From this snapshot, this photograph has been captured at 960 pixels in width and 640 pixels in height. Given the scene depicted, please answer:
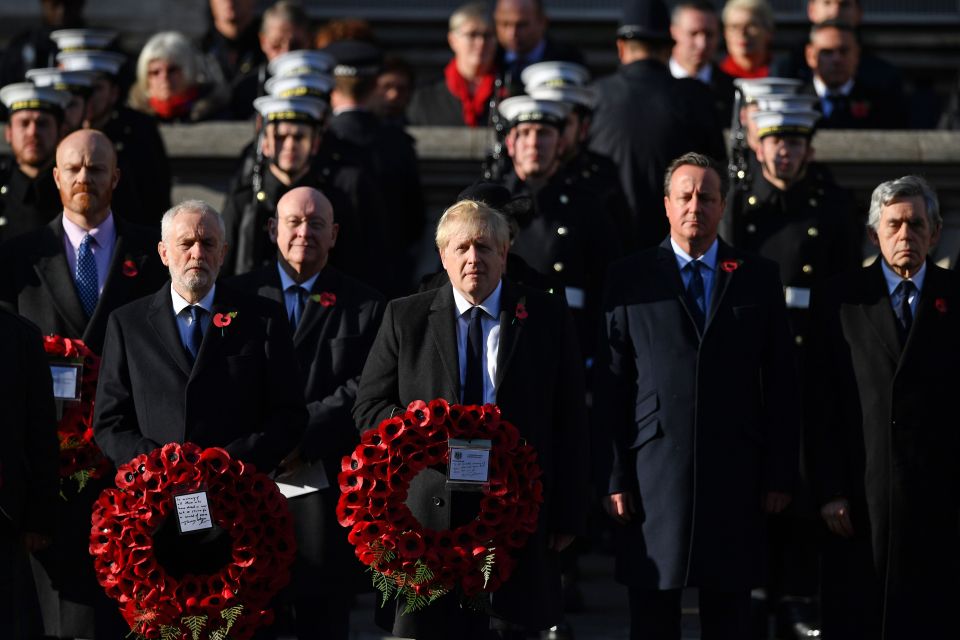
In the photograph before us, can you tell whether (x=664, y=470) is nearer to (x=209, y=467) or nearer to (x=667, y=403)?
(x=667, y=403)

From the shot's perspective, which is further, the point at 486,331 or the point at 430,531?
the point at 486,331

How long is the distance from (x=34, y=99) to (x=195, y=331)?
2658 mm

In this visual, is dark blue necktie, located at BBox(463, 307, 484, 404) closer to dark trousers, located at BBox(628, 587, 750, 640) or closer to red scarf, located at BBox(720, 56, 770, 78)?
dark trousers, located at BBox(628, 587, 750, 640)

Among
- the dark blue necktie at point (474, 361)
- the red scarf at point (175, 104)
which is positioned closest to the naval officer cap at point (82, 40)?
the red scarf at point (175, 104)

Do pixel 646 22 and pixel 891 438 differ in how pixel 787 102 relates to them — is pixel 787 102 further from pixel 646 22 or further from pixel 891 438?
pixel 891 438

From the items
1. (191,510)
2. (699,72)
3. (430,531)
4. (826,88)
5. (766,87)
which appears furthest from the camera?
(826,88)

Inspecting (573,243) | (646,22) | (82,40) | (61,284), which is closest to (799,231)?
(573,243)

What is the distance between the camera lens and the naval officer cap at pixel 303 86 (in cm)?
1137

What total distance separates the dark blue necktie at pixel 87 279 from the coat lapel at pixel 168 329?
2.97 ft

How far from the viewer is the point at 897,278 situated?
9.27 meters

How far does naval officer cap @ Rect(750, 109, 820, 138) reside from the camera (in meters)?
10.6

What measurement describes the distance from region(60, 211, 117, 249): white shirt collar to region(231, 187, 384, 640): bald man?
1.95 ft

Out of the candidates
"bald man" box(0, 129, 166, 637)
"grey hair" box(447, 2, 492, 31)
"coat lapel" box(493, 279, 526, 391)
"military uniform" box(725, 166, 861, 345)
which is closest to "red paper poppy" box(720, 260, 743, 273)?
"coat lapel" box(493, 279, 526, 391)

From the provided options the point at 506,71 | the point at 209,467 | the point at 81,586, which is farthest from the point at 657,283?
the point at 506,71
